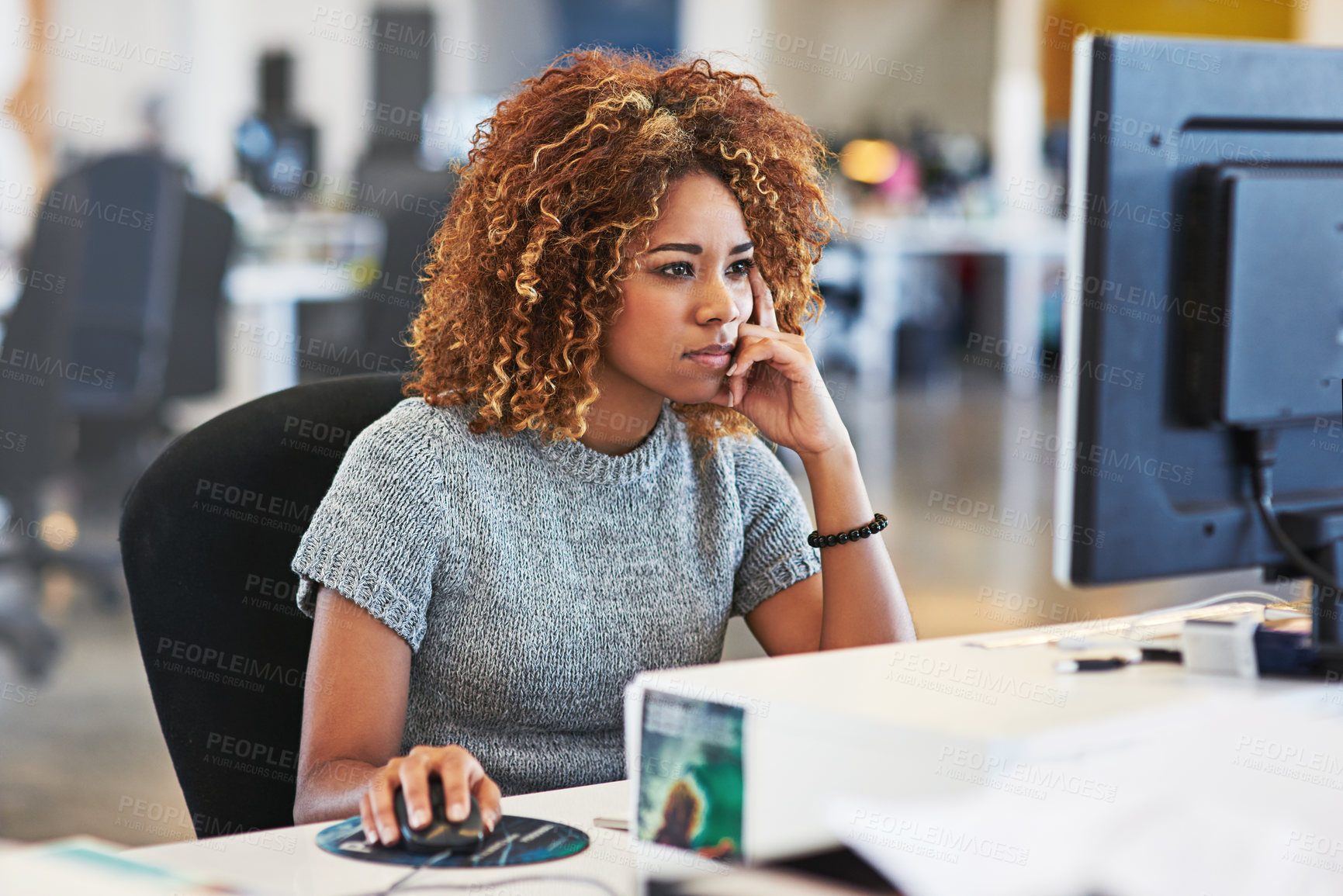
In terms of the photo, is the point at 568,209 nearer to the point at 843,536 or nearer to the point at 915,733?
the point at 843,536

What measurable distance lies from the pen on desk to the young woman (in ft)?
1.32

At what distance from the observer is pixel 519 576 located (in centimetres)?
116

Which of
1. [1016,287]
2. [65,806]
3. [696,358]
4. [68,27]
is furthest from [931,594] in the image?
[68,27]

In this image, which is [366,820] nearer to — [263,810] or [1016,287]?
[263,810]

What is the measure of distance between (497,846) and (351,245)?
4980 millimetres

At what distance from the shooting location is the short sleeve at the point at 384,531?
1082 mm

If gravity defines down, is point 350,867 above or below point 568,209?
below

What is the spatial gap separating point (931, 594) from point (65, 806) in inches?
89.3

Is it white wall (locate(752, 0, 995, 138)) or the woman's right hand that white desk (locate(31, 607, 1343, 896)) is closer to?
the woman's right hand

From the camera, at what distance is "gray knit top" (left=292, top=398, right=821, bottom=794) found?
111 centimetres

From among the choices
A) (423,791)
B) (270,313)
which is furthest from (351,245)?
(423,791)

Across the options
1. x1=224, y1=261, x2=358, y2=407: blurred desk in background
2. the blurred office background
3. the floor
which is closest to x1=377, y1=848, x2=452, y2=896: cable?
the blurred office background

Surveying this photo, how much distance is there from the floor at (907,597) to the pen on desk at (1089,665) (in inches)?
67.5

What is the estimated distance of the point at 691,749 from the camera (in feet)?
2.38
